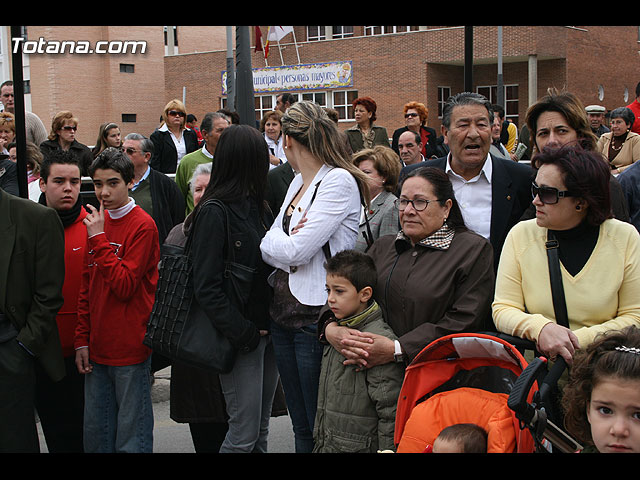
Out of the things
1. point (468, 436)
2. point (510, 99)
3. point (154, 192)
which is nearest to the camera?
point (468, 436)

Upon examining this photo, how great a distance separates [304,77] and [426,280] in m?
35.5

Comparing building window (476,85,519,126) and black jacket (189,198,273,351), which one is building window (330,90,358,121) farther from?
black jacket (189,198,273,351)

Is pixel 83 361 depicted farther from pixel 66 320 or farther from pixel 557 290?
pixel 557 290

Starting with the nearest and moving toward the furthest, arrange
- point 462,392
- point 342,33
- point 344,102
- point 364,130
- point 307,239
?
point 462,392 < point 307,239 < point 364,130 < point 344,102 < point 342,33

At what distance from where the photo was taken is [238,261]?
3.72 m

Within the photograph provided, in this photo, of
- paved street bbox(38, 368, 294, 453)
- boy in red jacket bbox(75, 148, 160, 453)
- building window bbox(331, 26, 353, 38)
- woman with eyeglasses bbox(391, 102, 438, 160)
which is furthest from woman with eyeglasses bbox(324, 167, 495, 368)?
building window bbox(331, 26, 353, 38)

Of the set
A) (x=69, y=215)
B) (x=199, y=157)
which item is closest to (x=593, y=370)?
(x=69, y=215)

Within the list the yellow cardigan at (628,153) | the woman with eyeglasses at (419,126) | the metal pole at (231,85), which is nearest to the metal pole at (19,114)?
the woman with eyeglasses at (419,126)

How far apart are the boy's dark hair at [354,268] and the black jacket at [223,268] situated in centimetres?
51

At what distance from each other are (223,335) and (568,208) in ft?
6.06

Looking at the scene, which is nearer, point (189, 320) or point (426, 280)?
point (426, 280)

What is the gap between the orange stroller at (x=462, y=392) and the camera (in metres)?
2.69

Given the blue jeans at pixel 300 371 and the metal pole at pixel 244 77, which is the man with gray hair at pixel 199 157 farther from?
the blue jeans at pixel 300 371

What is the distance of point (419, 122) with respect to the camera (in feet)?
33.2
